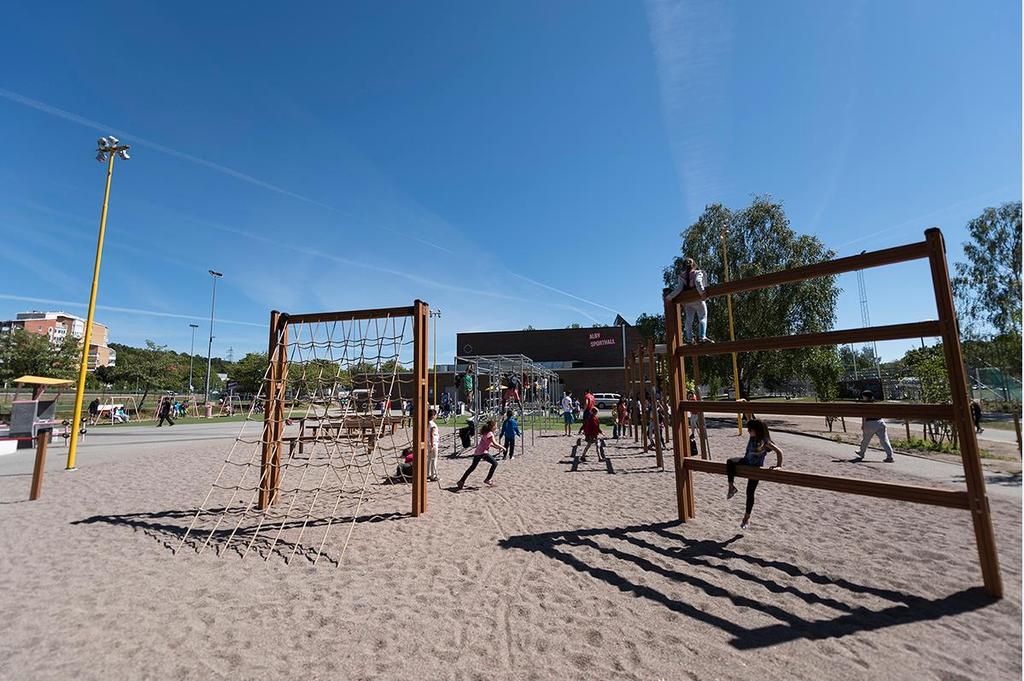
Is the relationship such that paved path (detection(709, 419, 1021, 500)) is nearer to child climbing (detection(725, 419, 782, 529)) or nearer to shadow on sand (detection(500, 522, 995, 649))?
child climbing (detection(725, 419, 782, 529))

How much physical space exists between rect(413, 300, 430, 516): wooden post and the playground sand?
0.44 m

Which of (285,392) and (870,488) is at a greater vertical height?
(285,392)

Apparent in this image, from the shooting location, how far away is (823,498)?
7391 millimetres

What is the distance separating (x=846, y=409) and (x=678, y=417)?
1.93m

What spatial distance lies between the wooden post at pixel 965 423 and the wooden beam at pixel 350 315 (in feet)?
21.5

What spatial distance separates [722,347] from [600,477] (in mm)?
5301

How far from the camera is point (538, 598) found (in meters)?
4.13

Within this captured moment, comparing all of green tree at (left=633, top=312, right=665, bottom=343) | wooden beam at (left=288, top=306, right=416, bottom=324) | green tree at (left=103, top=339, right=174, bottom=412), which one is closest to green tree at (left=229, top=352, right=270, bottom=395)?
green tree at (left=103, top=339, right=174, bottom=412)

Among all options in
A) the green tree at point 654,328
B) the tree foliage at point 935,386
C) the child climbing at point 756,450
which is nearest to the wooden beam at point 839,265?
the child climbing at point 756,450

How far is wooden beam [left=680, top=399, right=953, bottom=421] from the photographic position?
415 centimetres

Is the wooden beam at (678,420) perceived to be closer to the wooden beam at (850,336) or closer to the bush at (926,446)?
the wooden beam at (850,336)

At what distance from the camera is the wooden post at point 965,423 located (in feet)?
12.6

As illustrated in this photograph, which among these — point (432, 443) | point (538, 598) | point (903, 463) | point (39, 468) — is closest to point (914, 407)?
point (538, 598)

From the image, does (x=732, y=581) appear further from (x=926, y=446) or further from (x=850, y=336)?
(x=926, y=446)
